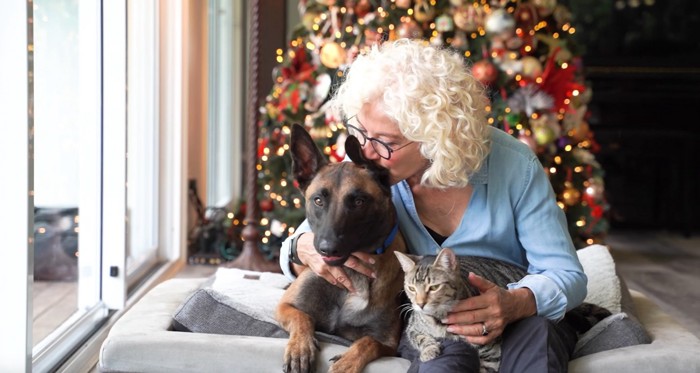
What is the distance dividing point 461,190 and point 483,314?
44 centimetres

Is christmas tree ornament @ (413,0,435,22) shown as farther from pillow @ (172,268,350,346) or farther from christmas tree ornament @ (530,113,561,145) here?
pillow @ (172,268,350,346)

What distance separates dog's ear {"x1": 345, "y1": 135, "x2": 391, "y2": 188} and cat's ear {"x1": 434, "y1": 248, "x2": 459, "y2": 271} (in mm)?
253

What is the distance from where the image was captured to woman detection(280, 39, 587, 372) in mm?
1978

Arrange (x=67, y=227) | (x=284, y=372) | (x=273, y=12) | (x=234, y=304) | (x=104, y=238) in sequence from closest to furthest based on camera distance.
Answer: (x=284, y=372)
(x=234, y=304)
(x=67, y=227)
(x=104, y=238)
(x=273, y=12)

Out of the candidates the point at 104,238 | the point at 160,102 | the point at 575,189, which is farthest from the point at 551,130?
the point at 104,238

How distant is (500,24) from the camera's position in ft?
15.8

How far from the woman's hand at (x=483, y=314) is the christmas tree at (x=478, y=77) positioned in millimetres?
2663

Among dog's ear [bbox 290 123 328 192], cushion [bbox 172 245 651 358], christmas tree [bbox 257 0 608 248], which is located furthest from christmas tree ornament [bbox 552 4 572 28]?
dog's ear [bbox 290 123 328 192]

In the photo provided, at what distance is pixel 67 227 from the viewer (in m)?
3.27

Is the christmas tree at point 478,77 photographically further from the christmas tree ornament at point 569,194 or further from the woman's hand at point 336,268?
the woman's hand at point 336,268

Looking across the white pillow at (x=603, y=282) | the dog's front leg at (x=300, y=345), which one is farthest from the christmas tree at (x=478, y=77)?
the dog's front leg at (x=300, y=345)

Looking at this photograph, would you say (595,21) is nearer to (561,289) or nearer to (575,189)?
(575,189)

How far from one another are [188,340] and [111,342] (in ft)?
0.59

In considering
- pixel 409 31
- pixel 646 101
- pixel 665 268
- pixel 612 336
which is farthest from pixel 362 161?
pixel 646 101
